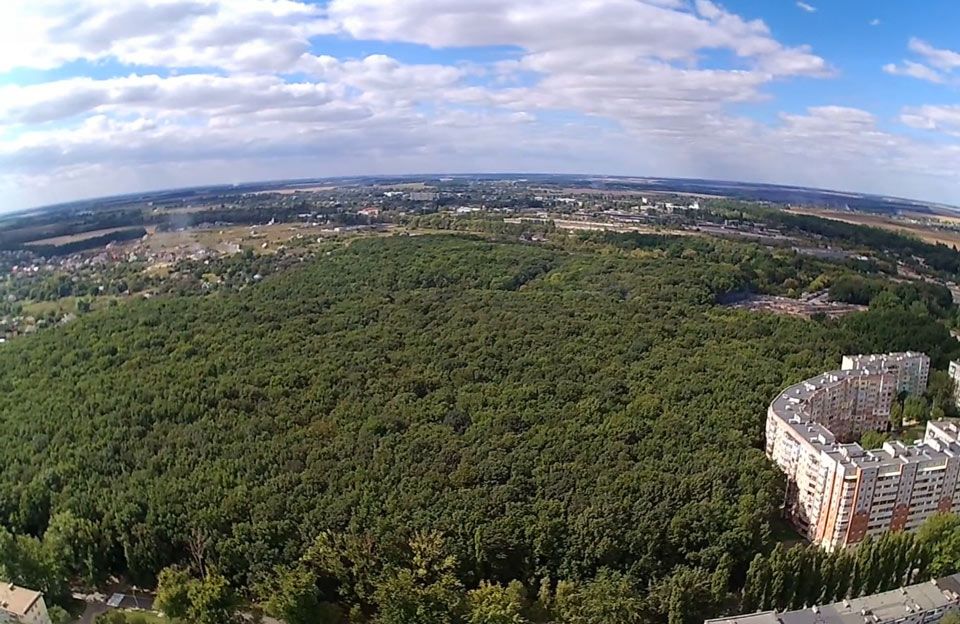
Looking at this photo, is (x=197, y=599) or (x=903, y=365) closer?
(x=197, y=599)

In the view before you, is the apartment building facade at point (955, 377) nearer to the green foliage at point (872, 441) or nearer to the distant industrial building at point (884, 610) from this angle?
the green foliage at point (872, 441)

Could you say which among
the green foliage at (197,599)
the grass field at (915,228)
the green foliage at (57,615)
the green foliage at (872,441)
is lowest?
the green foliage at (57,615)

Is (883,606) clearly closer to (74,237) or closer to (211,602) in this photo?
(211,602)

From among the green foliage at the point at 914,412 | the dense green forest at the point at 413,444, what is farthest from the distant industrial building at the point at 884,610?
the green foliage at the point at 914,412

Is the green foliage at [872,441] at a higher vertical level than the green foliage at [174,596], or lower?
higher

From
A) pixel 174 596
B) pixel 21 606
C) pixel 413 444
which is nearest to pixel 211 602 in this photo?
pixel 174 596

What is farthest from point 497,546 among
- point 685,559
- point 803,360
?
point 803,360

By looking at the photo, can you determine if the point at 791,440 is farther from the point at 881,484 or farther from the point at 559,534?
the point at 559,534
